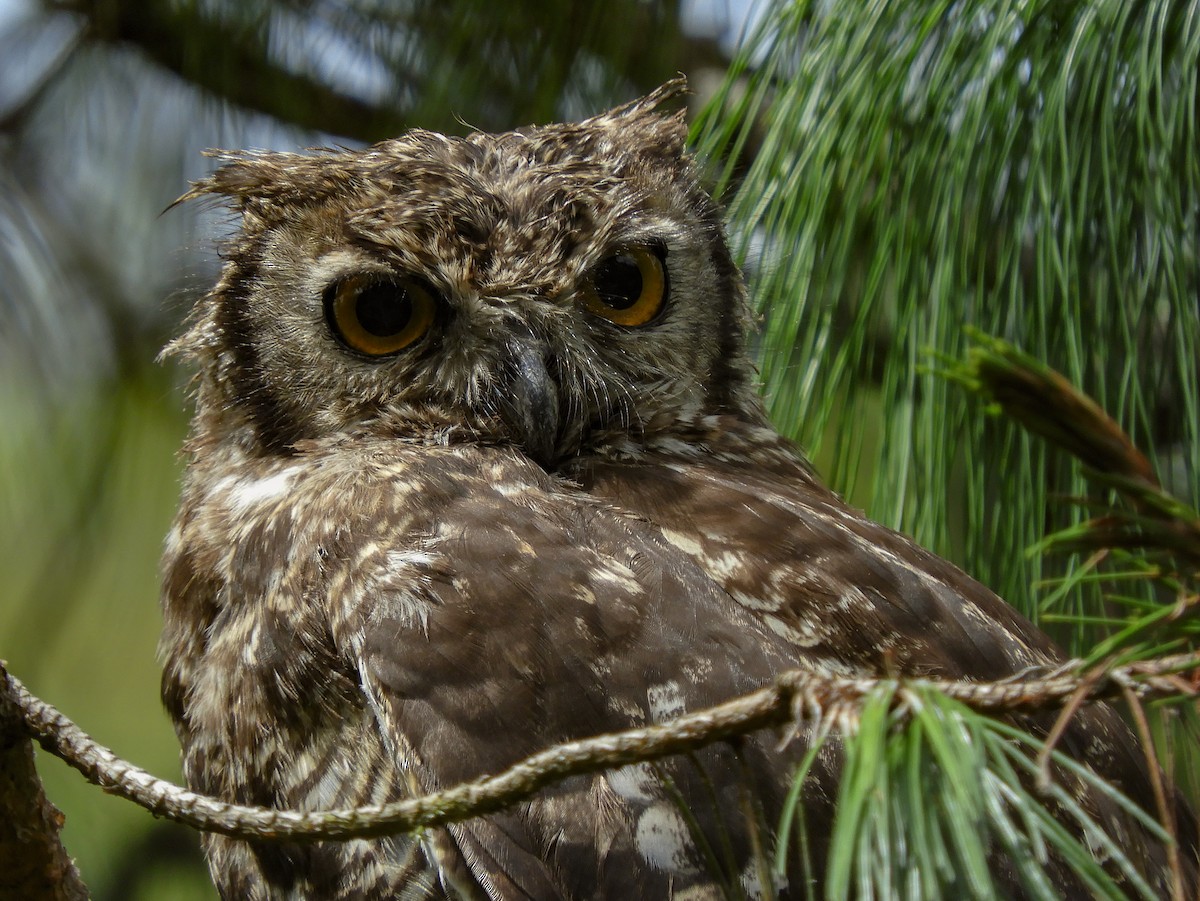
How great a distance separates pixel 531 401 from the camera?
6.46ft

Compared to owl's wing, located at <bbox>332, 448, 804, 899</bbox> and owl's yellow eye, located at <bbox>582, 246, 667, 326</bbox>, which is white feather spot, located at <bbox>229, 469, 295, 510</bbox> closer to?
owl's wing, located at <bbox>332, 448, 804, 899</bbox>

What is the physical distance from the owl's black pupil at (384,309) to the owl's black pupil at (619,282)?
0.34m

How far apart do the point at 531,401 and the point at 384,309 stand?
0.32m

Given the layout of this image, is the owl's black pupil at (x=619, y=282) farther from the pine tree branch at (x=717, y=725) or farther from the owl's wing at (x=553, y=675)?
the pine tree branch at (x=717, y=725)

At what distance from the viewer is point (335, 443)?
6.68 ft

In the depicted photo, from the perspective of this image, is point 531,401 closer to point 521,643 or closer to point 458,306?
point 458,306

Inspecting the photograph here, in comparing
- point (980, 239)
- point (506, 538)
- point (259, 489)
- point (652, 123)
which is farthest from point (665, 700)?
point (652, 123)

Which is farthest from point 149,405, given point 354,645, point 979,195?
point 979,195

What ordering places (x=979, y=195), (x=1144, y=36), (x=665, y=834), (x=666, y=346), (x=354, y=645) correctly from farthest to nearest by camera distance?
1. (x=666, y=346)
2. (x=979, y=195)
3. (x=1144, y=36)
4. (x=354, y=645)
5. (x=665, y=834)

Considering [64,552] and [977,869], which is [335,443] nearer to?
[977,869]

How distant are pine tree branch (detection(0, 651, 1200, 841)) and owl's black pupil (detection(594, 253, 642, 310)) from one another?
4.18ft

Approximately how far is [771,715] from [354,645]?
0.84 metres

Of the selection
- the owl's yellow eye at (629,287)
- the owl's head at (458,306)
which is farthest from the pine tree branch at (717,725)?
the owl's yellow eye at (629,287)

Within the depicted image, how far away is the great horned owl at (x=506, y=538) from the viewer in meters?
1.45
